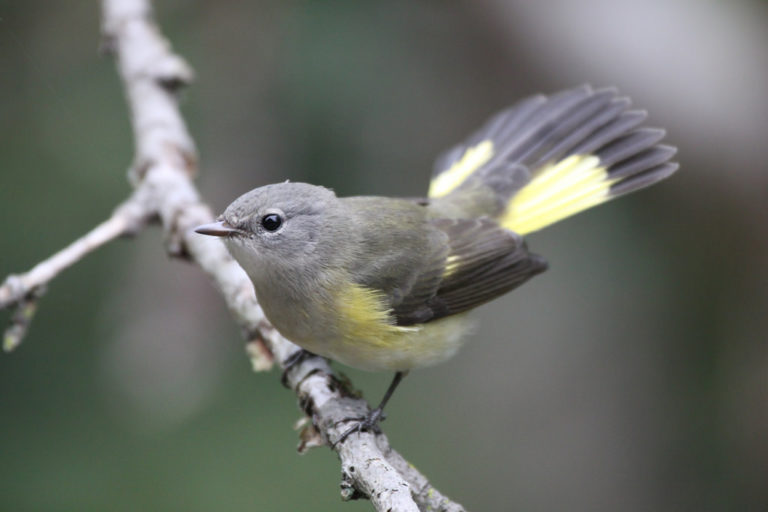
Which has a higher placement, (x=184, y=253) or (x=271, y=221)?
(x=184, y=253)

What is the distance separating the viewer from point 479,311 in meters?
4.64

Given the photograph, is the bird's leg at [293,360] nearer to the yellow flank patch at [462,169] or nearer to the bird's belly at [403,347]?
the bird's belly at [403,347]

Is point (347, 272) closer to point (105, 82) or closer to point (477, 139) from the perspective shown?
point (477, 139)

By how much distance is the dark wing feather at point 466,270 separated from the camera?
11.2 ft

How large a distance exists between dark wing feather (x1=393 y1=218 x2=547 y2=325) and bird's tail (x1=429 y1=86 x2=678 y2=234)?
23cm

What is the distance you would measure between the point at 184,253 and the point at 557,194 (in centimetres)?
171

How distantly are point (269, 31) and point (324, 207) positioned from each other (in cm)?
212

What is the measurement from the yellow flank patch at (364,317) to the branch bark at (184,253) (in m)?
0.19

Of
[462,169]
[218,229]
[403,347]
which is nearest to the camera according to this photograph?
[218,229]

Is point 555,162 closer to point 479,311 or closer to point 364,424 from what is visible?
point 479,311

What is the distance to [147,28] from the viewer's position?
4.03 m

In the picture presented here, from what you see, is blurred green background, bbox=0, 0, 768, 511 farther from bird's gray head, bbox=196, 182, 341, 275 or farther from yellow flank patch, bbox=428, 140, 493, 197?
bird's gray head, bbox=196, 182, 341, 275

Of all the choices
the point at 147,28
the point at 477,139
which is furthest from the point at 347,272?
the point at 147,28

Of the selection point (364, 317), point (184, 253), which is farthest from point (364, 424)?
point (184, 253)
